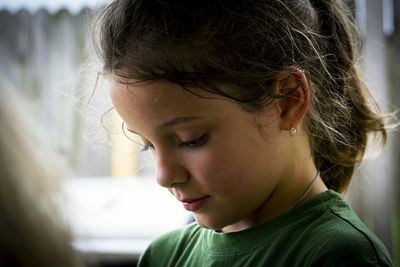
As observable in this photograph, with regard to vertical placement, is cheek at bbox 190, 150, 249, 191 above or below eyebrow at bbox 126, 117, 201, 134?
below

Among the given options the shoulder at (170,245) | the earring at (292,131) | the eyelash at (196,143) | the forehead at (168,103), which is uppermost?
the forehead at (168,103)

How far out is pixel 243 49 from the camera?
0.97 m

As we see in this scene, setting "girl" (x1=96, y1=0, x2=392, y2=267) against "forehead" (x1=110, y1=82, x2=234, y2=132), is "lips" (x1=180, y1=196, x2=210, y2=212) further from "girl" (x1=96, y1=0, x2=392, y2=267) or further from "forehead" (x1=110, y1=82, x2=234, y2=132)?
"forehead" (x1=110, y1=82, x2=234, y2=132)

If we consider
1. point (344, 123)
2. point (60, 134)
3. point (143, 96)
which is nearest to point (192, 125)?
point (143, 96)

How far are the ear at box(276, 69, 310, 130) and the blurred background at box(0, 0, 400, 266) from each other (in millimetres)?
1096

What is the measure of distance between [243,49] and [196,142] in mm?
165

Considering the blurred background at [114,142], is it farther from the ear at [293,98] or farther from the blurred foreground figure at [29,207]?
the blurred foreground figure at [29,207]

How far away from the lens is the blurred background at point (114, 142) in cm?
237

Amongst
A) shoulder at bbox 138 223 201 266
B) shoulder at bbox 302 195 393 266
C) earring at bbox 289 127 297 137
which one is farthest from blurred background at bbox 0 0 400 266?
shoulder at bbox 302 195 393 266

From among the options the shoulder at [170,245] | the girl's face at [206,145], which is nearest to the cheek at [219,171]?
the girl's face at [206,145]

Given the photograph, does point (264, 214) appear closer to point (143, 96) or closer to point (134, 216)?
point (143, 96)

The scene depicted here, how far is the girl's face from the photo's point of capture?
0.93m

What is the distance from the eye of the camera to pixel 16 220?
0.55m

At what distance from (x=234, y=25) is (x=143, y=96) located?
0.18 meters
